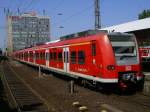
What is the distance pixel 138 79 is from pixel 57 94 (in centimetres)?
401

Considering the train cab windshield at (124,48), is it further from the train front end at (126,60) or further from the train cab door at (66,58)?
the train cab door at (66,58)

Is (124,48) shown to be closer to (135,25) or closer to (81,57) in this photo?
(81,57)

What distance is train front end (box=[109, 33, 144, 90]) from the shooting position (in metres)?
15.4

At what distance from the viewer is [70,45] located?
20562mm

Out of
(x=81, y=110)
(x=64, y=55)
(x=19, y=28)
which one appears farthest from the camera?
(x=19, y=28)

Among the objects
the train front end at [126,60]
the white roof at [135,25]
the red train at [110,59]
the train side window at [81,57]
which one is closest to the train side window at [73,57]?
the train side window at [81,57]

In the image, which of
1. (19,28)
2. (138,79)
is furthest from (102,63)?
(19,28)

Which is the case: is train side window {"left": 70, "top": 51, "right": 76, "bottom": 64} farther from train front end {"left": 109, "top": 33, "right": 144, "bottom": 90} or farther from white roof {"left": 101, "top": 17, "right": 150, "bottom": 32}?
white roof {"left": 101, "top": 17, "right": 150, "bottom": 32}

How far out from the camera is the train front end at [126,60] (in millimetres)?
15438

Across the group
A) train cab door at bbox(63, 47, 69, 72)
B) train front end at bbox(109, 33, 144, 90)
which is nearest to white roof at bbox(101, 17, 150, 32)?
train cab door at bbox(63, 47, 69, 72)

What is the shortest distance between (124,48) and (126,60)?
0.61 metres

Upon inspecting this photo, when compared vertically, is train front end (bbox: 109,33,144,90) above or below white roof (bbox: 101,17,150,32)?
below

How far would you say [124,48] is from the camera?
52.0ft

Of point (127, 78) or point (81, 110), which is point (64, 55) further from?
point (81, 110)
